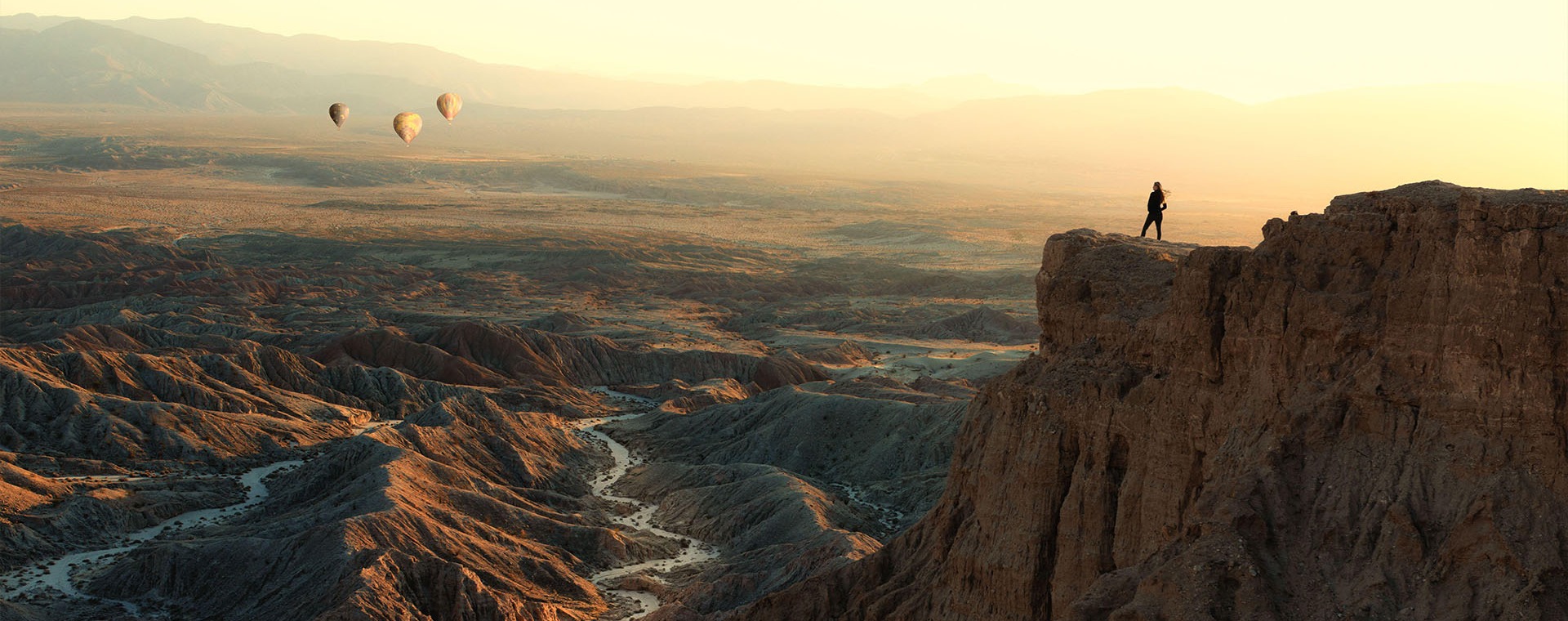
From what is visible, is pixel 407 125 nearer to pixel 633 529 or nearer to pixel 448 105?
pixel 448 105

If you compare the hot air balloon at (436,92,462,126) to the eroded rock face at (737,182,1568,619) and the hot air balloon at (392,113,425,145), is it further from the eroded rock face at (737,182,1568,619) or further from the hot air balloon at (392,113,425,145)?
the eroded rock face at (737,182,1568,619)

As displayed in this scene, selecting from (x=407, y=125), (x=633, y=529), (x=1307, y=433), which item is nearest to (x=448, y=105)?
(x=407, y=125)

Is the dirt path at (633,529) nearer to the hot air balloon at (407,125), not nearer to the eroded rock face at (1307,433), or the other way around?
the eroded rock face at (1307,433)

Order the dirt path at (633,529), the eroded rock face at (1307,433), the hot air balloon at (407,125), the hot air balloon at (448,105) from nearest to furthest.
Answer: the eroded rock face at (1307,433) → the dirt path at (633,529) → the hot air balloon at (448,105) → the hot air balloon at (407,125)

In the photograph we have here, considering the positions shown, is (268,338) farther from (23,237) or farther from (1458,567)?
(1458,567)

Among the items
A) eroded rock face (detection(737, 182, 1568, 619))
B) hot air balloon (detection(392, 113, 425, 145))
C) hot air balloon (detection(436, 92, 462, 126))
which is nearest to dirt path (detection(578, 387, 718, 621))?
A: eroded rock face (detection(737, 182, 1568, 619))

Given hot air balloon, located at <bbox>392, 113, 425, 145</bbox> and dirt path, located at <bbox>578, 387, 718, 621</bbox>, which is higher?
hot air balloon, located at <bbox>392, 113, 425, 145</bbox>

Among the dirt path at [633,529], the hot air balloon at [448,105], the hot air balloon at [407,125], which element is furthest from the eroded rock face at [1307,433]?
the hot air balloon at [407,125]

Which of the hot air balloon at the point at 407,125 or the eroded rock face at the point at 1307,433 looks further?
the hot air balloon at the point at 407,125
